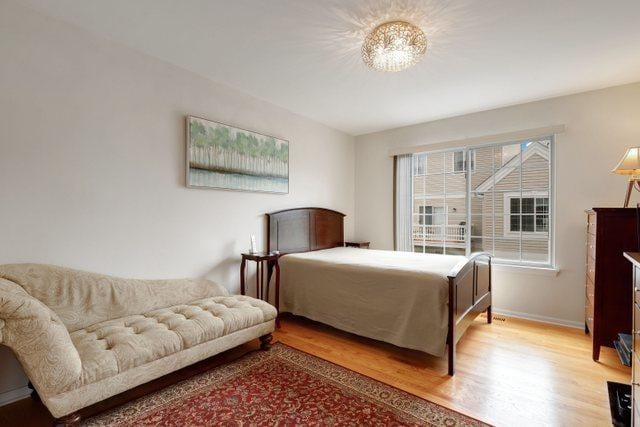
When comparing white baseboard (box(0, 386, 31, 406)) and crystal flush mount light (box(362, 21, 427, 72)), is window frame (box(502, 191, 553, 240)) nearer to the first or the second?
crystal flush mount light (box(362, 21, 427, 72))

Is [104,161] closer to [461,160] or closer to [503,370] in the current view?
[503,370]

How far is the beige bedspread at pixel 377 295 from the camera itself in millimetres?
2320

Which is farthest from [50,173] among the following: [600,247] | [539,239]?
[539,239]

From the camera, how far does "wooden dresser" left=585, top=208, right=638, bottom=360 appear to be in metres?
2.30

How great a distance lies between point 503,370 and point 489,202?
2135mm

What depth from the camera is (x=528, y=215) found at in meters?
3.55

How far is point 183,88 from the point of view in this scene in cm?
274

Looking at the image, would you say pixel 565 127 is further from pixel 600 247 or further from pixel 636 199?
pixel 600 247

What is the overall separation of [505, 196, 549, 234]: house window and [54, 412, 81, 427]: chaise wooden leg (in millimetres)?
4186

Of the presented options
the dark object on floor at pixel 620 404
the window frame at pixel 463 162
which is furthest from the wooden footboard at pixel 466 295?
the window frame at pixel 463 162

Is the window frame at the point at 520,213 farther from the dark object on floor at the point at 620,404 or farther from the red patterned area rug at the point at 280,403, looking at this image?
the red patterned area rug at the point at 280,403

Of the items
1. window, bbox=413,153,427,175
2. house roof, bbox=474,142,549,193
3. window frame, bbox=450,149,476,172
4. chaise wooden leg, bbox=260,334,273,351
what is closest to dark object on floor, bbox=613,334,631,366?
house roof, bbox=474,142,549,193

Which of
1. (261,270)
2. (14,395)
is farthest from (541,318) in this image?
(14,395)

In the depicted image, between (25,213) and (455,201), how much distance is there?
4.25 m
